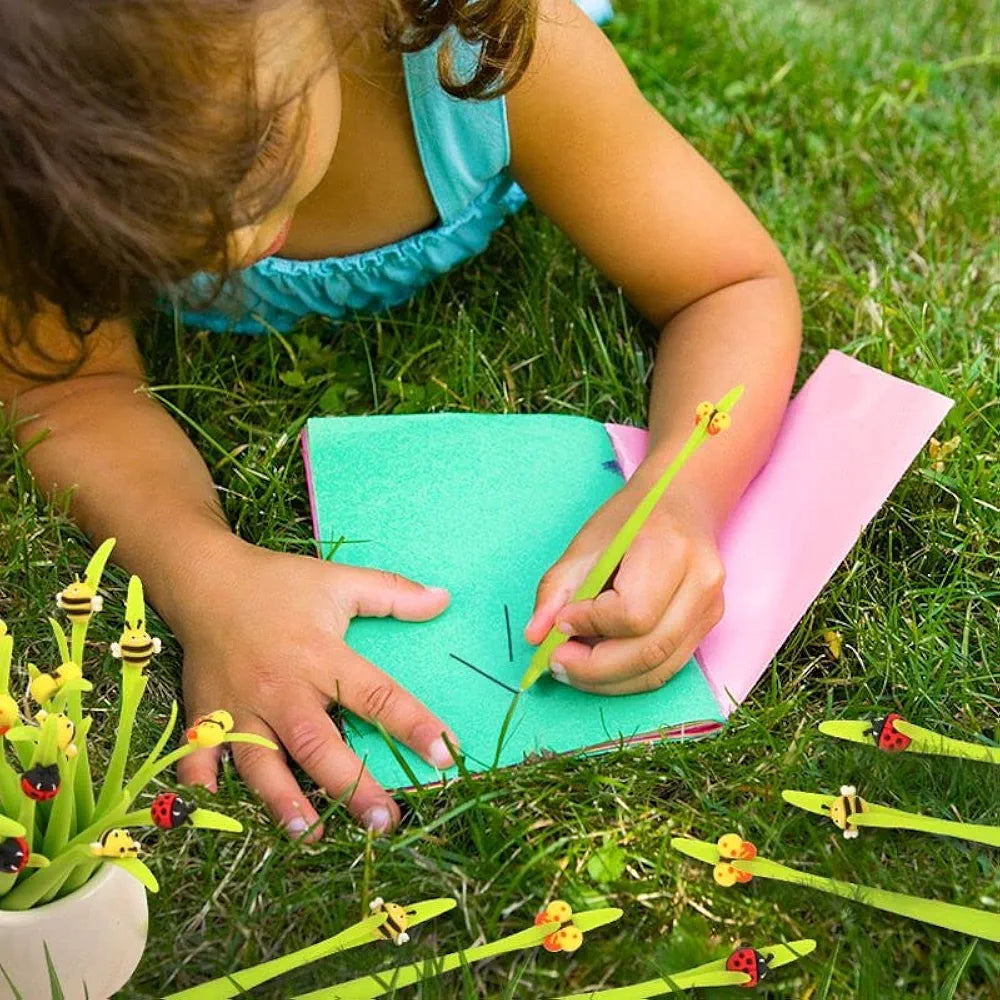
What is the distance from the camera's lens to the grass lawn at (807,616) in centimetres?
108

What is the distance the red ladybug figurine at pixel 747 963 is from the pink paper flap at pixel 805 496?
0.27 m

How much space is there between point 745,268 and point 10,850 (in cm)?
97

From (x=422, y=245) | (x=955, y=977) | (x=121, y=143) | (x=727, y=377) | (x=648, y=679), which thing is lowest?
(x=955, y=977)

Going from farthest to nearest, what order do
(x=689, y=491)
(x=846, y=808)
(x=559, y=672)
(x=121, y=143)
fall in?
(x=689, y=491)
(x=559, y=672)
(x=846, y=808)
(x=121, y=143)

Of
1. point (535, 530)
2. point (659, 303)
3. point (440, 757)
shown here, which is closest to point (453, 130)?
point (659, 303)

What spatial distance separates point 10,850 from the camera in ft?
2.70

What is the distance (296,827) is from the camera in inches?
44.7

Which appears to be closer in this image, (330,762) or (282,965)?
(282,965)

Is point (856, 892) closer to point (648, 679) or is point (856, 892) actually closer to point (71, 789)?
point (648, 679)

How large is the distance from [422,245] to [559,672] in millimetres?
568

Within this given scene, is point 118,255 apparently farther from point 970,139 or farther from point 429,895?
point 970,139

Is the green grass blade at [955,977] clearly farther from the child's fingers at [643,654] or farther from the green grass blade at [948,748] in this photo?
the child's fingers at [643,654]

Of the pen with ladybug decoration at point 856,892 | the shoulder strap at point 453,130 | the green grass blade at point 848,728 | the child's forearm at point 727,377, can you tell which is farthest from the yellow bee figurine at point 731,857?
the shoulder strap at point 453,130

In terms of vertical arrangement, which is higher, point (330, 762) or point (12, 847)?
point (12, 847)
